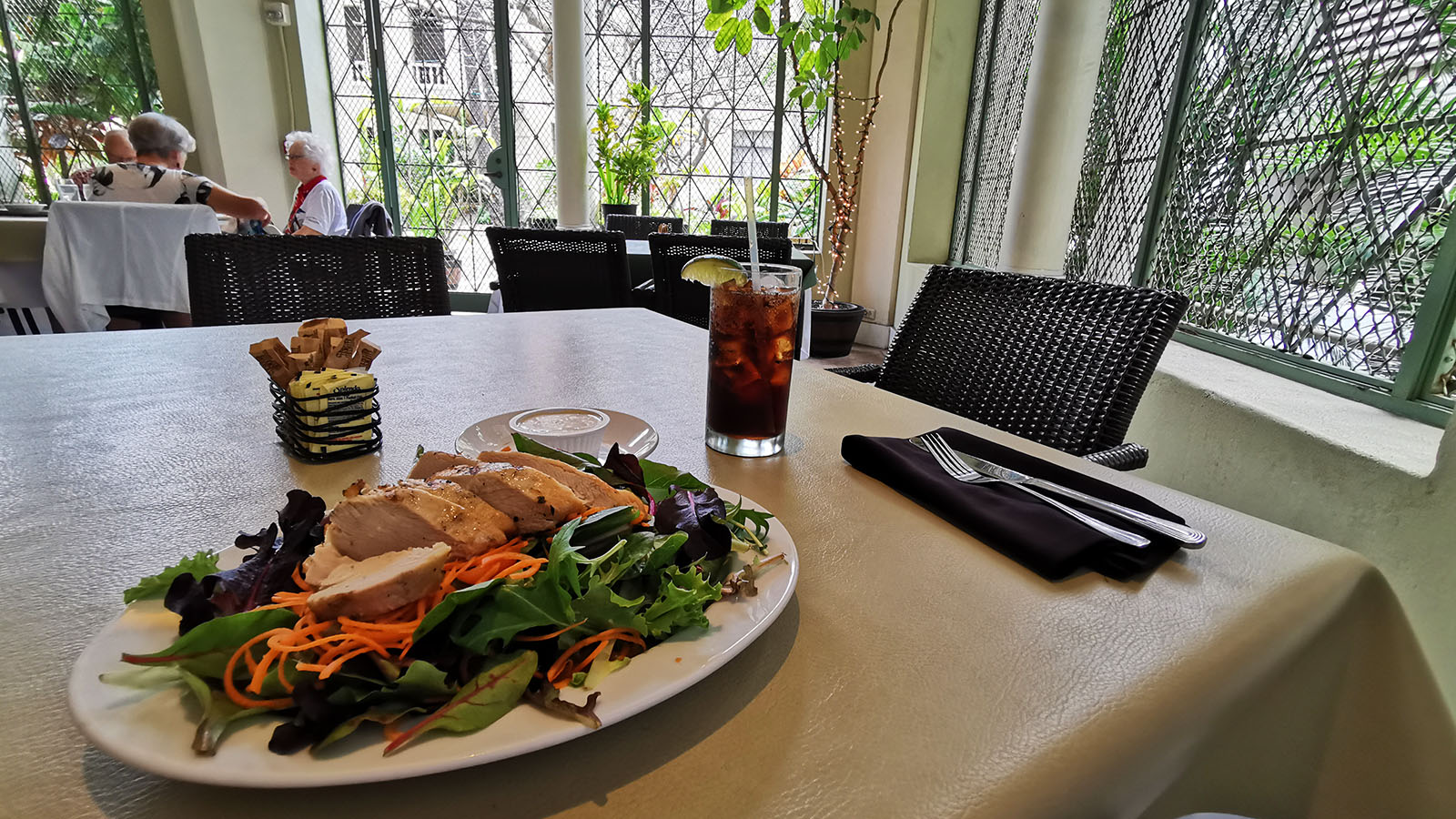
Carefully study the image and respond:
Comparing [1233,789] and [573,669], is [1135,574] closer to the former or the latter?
[1233,789]

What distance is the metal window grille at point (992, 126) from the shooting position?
12.7 feet

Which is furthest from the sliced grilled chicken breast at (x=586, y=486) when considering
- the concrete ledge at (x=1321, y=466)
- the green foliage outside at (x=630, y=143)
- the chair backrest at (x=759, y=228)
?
the green foliage outside at (x=630, y=143)

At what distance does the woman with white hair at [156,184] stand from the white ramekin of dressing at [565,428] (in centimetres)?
356

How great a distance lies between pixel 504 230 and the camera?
7.35 ft

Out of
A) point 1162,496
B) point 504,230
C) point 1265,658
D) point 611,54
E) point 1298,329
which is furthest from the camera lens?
point 611,54

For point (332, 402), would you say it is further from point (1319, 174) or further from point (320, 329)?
point (1319, 174)

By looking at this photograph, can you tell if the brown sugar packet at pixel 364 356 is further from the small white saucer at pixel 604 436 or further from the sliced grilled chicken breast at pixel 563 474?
the sliced grilled chicken breast at pixel 563 474

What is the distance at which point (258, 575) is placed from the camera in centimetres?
42

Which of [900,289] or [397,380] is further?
[900,289]

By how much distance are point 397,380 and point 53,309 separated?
8.82 ft

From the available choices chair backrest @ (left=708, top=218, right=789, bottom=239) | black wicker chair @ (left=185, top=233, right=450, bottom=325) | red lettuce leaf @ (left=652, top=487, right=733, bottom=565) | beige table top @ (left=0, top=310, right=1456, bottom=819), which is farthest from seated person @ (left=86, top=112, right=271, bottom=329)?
red lettuce leaf @ (left=652, top=487, right=733, bottom=565)

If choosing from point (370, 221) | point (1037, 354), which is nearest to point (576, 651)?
point (1037, 354)

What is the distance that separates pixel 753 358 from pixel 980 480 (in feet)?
0.89

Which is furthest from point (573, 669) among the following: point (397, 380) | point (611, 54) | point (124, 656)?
point (611, 54)
